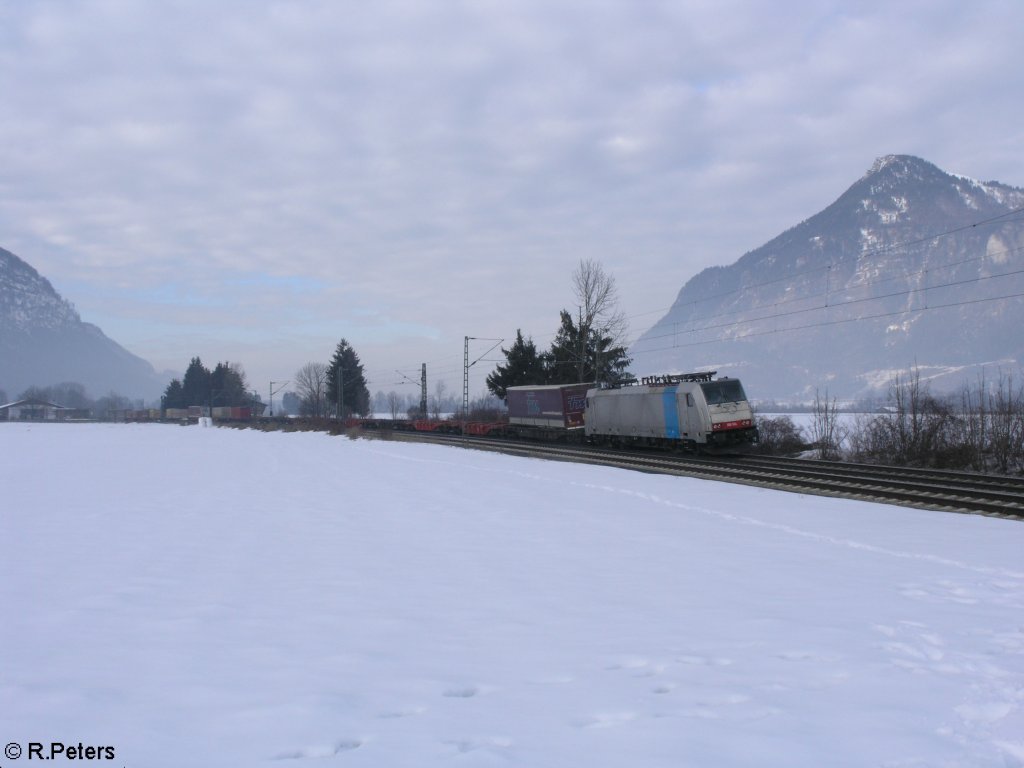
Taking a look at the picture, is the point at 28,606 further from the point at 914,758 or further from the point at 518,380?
the point at 518,380

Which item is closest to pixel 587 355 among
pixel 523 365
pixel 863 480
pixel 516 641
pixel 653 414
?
pixel 523 365

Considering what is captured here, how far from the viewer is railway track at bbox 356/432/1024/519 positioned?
14.7 meters

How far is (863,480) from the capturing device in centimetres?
1836

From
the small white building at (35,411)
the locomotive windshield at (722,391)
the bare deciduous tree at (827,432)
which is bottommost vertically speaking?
the bare deciduous tree at (827,432)

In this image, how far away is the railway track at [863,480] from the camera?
48.1ft

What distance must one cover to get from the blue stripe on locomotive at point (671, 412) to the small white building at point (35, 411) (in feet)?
630

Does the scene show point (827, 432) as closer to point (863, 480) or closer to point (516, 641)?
point (863, 480)

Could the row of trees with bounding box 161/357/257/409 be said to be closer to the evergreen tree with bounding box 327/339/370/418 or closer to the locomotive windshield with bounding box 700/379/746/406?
the evergreen tree with bounding box 327/339/370/418

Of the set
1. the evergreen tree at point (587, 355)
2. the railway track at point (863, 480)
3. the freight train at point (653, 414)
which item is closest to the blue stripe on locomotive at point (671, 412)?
the freight train at point (653, 414)

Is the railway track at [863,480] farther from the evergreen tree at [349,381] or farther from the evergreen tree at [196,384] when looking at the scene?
the evergreen tree at [196,384]

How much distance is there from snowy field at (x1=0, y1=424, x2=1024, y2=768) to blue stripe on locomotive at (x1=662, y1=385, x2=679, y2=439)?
15.9 m

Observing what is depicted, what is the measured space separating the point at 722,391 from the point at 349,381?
3417 inches

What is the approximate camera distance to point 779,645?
5883 mm

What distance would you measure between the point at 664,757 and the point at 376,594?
4.26 meters
